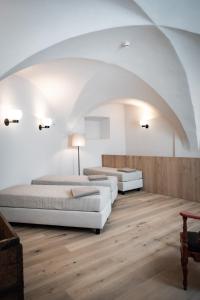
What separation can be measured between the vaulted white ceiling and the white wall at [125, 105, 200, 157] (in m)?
0.57

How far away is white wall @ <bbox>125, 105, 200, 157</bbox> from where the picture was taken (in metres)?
5.11

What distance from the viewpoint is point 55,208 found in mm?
3018

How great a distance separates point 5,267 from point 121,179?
365 cm

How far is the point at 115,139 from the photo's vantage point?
6441 millimetres

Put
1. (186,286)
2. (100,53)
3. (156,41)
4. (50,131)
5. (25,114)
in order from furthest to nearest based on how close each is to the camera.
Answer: (50,131) < (25,114) < (100,53) < (156,41) < (186,286)

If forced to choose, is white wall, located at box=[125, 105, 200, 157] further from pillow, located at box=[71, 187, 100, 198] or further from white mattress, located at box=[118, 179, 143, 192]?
pillow, located at box=[71, 187, 100, 198]

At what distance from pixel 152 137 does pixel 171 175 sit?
131 cm

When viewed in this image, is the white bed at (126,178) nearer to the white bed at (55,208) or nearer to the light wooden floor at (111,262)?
the light wooden floor at (111,262)

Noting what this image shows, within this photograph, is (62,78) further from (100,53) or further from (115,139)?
(115,139)

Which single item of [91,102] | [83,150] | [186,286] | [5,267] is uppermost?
[91,102]

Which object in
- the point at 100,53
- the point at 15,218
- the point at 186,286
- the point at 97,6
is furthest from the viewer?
the point at 15,218

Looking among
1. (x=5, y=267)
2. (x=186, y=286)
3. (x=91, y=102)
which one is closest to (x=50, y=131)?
(x=91, y=102)

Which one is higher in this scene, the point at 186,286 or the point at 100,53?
the point at 100,53

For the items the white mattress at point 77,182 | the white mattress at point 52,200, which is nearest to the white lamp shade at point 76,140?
the white mattress at point 77,182
